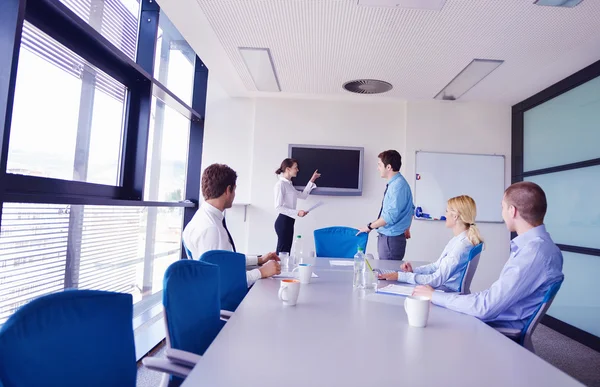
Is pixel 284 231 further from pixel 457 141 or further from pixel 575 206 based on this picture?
pixel 575 206

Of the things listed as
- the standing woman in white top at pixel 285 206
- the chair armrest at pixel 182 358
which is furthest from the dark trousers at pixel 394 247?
the chair armrest at pixel 182 358

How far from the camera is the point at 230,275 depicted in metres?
1.90

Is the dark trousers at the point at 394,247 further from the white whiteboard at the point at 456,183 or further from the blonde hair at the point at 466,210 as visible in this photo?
the white whiteboard at the point at 456,183

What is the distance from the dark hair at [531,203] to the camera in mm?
1754

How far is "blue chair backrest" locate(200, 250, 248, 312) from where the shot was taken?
6.04ft

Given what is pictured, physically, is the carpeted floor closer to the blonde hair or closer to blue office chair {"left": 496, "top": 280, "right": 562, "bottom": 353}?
the blonde hair

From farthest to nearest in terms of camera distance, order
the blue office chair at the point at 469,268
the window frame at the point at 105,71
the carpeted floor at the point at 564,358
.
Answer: the carpeted floor at the point at 564,358, the blue office chair at the point at 469,268, the window frame at the point at 105,71

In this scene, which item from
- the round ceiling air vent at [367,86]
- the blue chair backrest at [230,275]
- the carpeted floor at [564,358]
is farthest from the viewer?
the round ceiling air vent at [367,86]

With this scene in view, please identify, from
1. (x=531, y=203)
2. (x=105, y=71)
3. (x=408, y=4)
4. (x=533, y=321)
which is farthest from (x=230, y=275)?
(x=408, y=4)

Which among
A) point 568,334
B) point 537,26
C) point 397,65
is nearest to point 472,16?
point 537,26

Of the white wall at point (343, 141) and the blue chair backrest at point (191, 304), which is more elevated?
the white wall at point (343, 141)

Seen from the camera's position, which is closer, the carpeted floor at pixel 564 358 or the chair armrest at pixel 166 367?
the chair armrest at pixel 166 367

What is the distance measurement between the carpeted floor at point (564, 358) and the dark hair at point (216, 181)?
1302mm

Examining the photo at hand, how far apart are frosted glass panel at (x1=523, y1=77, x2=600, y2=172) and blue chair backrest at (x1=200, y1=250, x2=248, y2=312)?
12.8 ft
